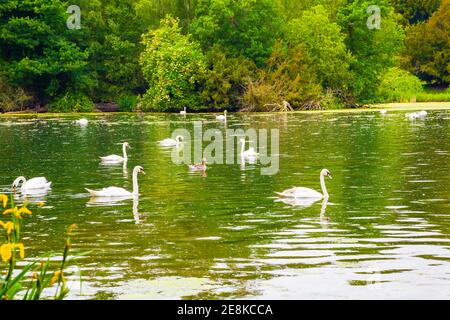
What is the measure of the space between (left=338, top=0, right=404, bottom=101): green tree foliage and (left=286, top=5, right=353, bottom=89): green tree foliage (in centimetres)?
187

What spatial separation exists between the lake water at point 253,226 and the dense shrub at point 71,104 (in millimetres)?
35979

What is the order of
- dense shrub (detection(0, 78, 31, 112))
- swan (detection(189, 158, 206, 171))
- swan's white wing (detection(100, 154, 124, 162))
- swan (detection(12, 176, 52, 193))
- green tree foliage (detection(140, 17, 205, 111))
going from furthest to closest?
1. green tree foliage (detection(140, 17, 205, 111))
2. dense shrub (detection(0, 78, 31, 112))
3. swan's white wing (detection(100, 154, 124, 162))
4. swan (detection(189, 158, 206, 171))
5. swan (detection(12, 176, 52, 193))

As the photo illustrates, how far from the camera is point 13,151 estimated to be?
3422 centimetres

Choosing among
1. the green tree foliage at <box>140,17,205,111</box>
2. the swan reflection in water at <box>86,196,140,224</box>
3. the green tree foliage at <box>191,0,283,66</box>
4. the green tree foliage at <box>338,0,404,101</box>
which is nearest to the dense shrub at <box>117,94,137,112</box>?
the green tree foliage at <box>140,17,205,111</box>

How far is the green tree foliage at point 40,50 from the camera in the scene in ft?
226

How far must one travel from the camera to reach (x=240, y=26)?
230 feet

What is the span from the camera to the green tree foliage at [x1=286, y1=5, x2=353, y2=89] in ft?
230

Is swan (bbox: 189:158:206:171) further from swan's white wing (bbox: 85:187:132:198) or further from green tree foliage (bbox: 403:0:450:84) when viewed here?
green tree foliage (bbox: 403:0:450:84)

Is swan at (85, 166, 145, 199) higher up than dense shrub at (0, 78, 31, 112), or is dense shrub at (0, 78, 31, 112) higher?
swan at (85, 166, 145, 199)

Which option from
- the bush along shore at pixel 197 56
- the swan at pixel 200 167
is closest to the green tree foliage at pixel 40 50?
the bush along shore at pixel 197 56

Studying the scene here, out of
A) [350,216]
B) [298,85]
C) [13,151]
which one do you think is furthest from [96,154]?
[298,85]

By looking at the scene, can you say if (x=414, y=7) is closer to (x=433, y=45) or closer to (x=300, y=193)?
(x=433, y=45)

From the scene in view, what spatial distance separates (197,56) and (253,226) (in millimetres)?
53885

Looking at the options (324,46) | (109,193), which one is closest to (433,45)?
(324,46)
